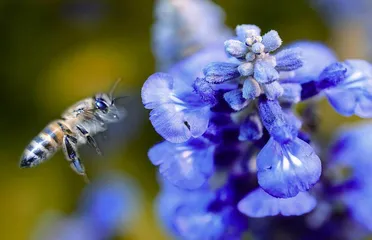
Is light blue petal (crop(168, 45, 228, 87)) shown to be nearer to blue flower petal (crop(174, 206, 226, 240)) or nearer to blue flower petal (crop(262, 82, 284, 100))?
blue flower petal (crop(262, 82, 284, 100))

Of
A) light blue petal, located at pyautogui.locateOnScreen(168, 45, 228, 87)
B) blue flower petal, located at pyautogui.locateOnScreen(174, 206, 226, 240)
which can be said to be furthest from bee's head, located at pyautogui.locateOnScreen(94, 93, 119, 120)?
blue flower petal, located at pyautogui.locateOnScreen(174, 206, 226, 240)

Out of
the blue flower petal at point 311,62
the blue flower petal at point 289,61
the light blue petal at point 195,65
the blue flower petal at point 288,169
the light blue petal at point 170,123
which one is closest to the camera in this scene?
the blue flower petal at point 288,169

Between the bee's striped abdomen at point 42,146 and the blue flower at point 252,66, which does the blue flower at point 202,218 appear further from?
the bee's striped abdomen at point 42,146

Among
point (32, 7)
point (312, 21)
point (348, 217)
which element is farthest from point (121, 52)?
point (348, 217)

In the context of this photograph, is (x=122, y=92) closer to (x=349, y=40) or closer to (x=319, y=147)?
(x=349, y=40)

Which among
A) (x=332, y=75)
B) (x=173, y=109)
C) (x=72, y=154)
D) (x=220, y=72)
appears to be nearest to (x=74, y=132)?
(x=72, y=154)

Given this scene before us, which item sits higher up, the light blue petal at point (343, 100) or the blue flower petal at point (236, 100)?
the blue flower petal at point (236, 100)

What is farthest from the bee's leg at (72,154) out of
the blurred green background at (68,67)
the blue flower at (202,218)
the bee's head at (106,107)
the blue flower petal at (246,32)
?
the blurred green background at (68,67)
